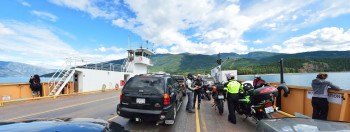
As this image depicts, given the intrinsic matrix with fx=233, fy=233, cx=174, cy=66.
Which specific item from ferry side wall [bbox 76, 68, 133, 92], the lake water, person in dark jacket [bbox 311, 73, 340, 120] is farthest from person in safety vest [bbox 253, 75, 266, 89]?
ferry side wall [bbox 76, 68, 133, 92]

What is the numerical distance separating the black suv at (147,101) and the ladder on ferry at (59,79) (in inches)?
541

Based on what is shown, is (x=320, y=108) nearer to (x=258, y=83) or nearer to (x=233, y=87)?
(x=233, y=87)

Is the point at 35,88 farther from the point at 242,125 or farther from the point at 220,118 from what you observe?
the point at 242,125

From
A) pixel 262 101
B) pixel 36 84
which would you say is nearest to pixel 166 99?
pixel 262 101

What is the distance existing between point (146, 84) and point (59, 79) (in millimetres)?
16070

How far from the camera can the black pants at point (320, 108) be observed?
6.93 m

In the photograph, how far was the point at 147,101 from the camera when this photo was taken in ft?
22.8

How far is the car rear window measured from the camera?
23.2ft

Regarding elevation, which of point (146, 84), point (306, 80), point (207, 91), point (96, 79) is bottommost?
point (306, 80)

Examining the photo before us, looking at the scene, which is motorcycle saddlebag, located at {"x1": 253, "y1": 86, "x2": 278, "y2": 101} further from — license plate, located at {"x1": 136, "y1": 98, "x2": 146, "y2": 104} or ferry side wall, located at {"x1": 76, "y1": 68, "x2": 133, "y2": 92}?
ferry side wall, located at {"x1": 76, "y1": 68, "x2": 133, "y2": 92}

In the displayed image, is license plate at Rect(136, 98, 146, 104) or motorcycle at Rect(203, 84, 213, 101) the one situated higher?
license plate at Rect(136, 98, 146, 104)

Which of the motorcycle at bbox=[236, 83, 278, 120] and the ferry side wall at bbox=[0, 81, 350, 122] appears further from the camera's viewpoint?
the motorcycle at bbox=[236, 83, 278, 120]

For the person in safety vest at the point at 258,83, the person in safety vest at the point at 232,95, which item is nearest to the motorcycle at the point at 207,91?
the person in safety vest at the point at 258,83

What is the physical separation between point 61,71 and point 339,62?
15497 centimetres
